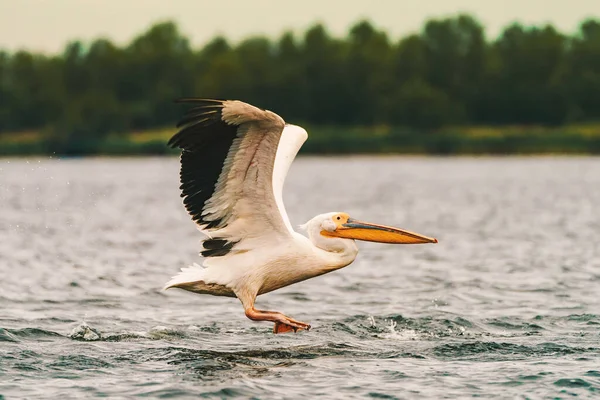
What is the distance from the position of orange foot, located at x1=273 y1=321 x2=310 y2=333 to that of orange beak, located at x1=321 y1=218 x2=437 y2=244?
871 mm

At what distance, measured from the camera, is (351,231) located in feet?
33.2

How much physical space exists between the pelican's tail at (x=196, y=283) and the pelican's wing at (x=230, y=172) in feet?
0.67

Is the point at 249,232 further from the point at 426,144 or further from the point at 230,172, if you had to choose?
the point at 426,144

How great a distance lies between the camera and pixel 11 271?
50.5 feet

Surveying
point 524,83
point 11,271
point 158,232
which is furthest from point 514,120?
point 11,271

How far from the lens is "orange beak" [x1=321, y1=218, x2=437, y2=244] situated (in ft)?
33.1

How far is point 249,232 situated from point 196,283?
654mm

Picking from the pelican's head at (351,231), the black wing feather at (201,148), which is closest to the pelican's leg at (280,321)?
the pelican's head at (351,231)

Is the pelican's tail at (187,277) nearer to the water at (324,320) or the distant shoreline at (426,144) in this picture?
the water at (324,320)

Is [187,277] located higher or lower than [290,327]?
higher

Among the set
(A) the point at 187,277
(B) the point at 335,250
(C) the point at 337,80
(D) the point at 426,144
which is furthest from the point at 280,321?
(C) the point at 337,80

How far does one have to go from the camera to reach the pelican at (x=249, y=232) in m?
9.31

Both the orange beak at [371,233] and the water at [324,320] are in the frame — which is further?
the orange beak at [371,233]

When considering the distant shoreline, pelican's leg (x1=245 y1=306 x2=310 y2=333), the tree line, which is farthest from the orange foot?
the tree line
